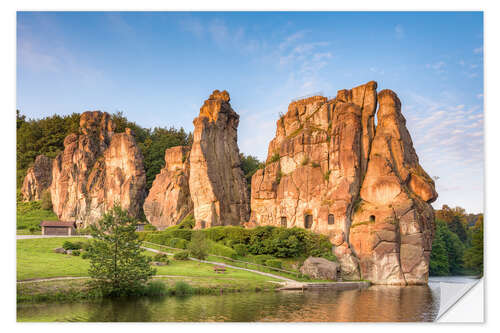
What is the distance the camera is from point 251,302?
23.0 m

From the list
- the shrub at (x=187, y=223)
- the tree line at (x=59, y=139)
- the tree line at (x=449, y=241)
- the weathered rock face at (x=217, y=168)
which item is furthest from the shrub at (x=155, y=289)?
the tree line at (x=59, y=139)

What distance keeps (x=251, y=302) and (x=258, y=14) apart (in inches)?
569

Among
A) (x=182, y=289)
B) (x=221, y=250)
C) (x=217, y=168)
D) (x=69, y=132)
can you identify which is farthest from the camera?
(x=69, y=132)

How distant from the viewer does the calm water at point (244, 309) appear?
18688 millimetres

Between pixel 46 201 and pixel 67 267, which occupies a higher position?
pixel 46 201

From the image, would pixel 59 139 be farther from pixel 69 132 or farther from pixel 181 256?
pixel 181 256

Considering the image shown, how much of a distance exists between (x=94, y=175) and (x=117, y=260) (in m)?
42.9

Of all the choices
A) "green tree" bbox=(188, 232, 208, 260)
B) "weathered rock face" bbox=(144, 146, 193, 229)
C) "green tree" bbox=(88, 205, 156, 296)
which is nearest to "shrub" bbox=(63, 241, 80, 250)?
"green tree" bbox=(188, 232, 208, 260)

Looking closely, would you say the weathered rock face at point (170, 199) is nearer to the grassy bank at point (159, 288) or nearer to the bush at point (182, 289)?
the grassy bank at point (159, 288)

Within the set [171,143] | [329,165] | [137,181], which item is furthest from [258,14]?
[171,143]

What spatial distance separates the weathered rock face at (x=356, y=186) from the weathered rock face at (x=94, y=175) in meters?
19.7

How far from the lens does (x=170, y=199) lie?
186ft

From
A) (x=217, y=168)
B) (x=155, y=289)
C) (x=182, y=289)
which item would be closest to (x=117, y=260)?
(x=155, y=289)
